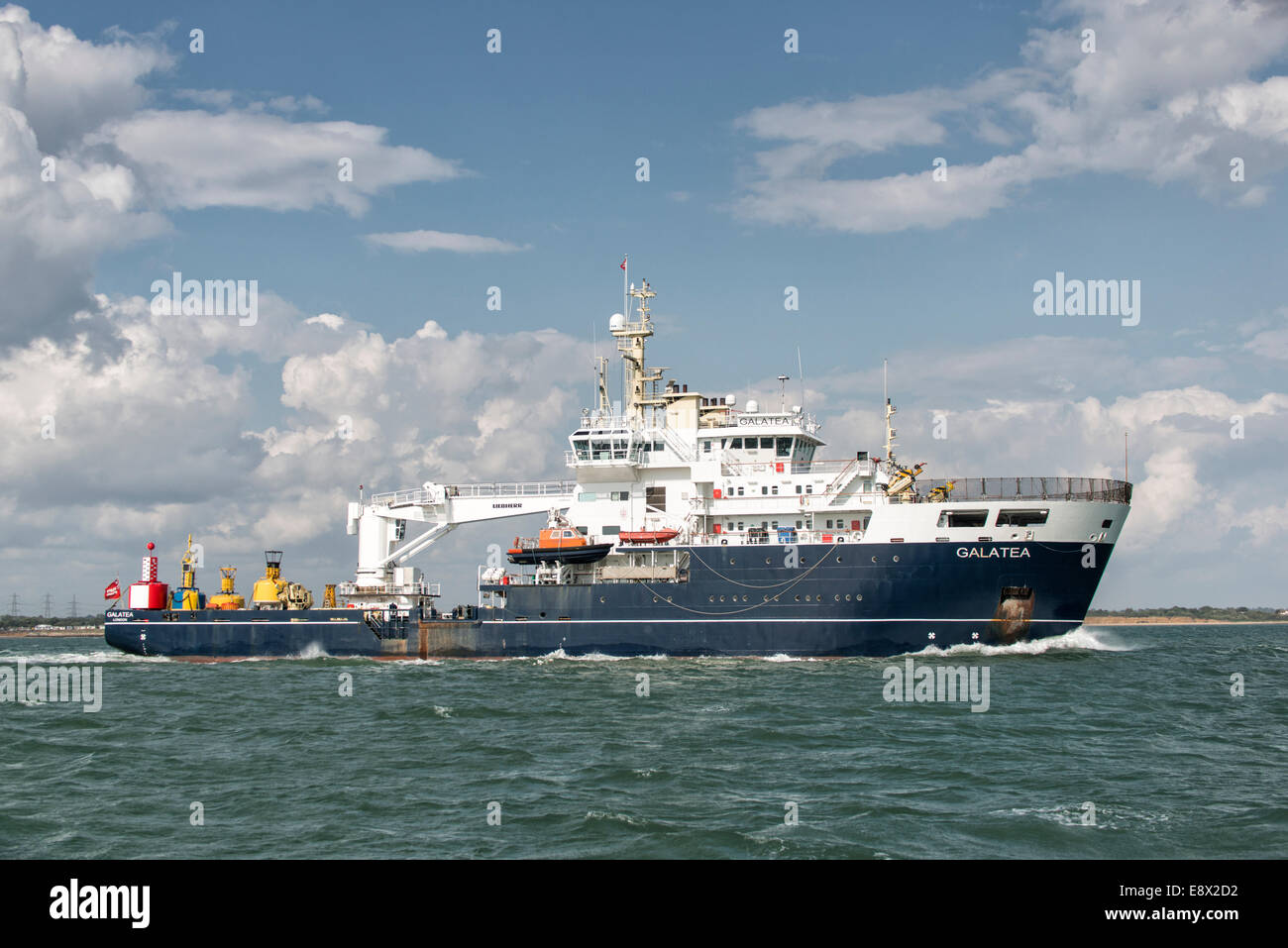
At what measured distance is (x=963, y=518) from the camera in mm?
32031

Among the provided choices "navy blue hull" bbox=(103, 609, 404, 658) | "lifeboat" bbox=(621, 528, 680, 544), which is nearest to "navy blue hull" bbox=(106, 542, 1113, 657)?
"lifeboat" bbox=(621, 528, 680, 544)

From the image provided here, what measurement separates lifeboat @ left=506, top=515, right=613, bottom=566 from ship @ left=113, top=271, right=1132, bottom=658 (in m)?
0.07

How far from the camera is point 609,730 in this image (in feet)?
66.3

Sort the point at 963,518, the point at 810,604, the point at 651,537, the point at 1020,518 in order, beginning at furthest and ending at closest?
the point at 651,537 < the point at 810,604 < the point at 963,518 < the point at 1020,518

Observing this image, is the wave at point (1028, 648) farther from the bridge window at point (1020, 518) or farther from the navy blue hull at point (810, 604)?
the bridge window at point (1020, 518)

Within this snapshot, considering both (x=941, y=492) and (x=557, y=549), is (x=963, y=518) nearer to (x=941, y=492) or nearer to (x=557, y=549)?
(x=941, y=492)

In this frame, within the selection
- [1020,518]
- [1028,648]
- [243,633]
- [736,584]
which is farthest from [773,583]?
[243,633]

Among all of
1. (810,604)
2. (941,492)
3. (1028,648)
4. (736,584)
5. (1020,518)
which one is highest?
(941,492)

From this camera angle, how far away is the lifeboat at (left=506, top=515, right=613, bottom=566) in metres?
35.3

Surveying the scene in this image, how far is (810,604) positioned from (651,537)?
6.11 meters

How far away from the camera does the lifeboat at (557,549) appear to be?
3528 centimetres
